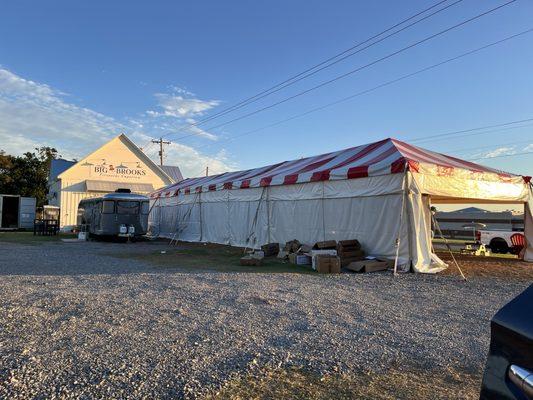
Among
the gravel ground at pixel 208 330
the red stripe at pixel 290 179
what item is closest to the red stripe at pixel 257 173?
the red stripe at pixel 290 179

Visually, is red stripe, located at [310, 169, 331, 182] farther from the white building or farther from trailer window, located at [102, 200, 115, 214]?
the white building

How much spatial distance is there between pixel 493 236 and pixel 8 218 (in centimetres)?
3505

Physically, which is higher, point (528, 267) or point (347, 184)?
point (347, 184)

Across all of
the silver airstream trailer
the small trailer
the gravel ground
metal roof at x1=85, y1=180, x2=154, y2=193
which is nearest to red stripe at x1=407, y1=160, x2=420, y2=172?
the gravel ground

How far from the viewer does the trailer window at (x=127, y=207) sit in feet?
78.6

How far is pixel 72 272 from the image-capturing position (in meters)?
10.6

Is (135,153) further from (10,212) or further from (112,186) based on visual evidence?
(10,212)

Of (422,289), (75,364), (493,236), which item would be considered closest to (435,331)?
(422,289)

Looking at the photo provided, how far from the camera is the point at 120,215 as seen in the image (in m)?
23.9

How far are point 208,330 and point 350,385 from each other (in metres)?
2.17

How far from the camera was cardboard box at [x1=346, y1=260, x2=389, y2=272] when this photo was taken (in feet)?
38.4

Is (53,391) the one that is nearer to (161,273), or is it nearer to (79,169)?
(161,273)

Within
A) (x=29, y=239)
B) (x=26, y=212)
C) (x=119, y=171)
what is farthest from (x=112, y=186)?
(x=29, y=239)

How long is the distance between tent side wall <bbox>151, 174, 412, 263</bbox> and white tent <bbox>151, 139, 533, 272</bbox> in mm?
30
